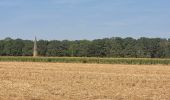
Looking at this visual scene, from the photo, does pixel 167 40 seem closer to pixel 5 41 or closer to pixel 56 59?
pixel 5 41

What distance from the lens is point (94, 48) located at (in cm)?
11644

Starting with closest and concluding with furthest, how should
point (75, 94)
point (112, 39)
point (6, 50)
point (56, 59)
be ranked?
point (75, 94)
point (56, 59)
point (6, 50)
point (112, 39)

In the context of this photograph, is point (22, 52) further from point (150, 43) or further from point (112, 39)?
point (150, 43)

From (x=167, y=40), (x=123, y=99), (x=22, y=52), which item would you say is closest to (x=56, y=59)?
(x=22, y=52)

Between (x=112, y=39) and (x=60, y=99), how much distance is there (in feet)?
353

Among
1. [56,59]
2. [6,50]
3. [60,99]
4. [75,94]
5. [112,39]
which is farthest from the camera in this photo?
[112,39]

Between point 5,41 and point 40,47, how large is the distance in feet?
32.3

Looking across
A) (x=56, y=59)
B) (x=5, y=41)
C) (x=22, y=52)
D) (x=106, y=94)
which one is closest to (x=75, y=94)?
(x=106, y=94)

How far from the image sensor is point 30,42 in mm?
119625

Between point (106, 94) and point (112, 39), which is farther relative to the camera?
point (112, 39)

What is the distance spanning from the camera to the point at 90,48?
116 metres

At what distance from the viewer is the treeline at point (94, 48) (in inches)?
4390

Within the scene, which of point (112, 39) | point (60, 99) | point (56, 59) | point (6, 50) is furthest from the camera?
point (112, 39)

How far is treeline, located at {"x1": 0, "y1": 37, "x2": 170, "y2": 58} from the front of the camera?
366 feet
